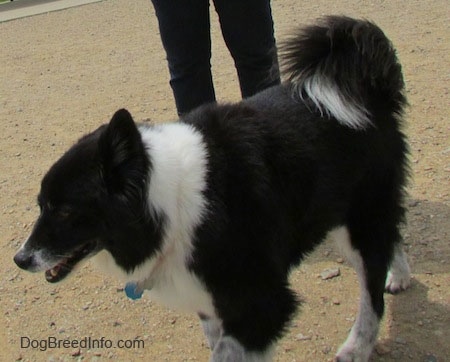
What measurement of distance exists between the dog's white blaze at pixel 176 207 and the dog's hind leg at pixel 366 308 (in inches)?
28.6

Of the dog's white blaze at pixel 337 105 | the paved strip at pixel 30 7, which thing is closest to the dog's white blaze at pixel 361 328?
the dog's white blaze at pixel 337 105

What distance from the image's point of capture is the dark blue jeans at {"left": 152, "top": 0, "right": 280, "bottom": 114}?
119 inches

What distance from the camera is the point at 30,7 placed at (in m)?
9.96

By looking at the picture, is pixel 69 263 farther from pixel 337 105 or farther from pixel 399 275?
pixel 399 275

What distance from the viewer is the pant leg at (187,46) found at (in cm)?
301

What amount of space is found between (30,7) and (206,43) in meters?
7.71

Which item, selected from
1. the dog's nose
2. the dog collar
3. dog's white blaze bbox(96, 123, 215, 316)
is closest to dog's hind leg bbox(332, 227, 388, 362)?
dog's white blaze bbox(96, 123, 215, 316)

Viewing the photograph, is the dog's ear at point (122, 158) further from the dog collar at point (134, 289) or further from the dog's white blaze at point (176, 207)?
the dog collar at point (134, 289)

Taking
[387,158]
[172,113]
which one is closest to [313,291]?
[387,158]

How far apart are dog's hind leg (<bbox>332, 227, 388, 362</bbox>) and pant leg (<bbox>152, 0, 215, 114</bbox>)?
1.12 metres

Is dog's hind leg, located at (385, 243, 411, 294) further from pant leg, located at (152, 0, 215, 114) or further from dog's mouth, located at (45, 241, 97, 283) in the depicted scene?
dog's mouth, located at (45, 241, 97, 283)

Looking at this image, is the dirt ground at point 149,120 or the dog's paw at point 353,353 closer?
the dog's paw at point 353,353

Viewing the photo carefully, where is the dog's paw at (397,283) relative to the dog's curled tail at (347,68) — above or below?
below

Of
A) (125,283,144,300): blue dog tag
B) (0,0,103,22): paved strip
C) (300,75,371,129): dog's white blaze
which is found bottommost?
(0,0,103,22): paved strip
